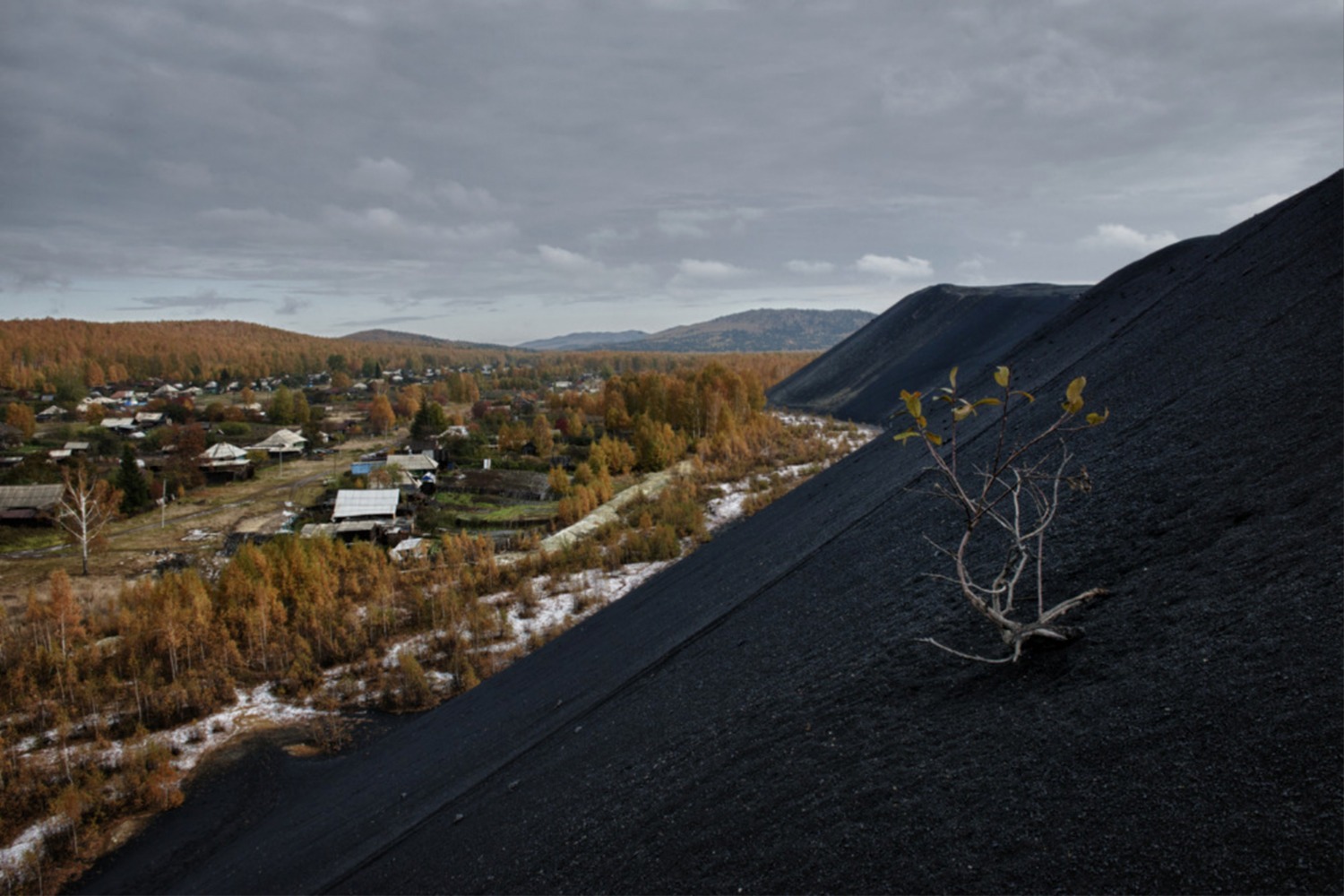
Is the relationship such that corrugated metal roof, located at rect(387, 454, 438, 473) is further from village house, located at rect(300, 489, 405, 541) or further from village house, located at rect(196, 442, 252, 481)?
village house, located at rect(196, 442, 252, 481)

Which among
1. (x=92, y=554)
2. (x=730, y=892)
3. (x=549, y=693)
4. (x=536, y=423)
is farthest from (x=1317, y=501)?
(x=536, y=423)

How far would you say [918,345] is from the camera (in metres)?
41.9

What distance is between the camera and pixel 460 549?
1942 cm

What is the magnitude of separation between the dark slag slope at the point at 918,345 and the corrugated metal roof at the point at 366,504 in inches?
838

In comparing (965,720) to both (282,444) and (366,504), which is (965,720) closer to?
(366,504)

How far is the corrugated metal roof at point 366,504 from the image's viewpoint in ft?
80.2

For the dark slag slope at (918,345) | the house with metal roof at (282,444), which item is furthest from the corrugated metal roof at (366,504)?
the dark slag slope at (918,345)

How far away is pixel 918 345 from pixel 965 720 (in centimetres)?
4108

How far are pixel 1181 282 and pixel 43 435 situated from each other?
6487cm

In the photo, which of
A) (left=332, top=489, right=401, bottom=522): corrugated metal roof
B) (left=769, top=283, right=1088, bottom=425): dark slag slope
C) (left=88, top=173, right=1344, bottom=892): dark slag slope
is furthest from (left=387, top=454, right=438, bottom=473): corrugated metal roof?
(left=88, top=173, right=1344, bottom=892): dark slag slope

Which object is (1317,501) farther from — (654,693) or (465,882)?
(465,882)

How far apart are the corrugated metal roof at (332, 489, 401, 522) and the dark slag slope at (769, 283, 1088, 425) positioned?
2129cm

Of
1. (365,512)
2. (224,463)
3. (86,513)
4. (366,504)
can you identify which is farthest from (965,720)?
(224,463)

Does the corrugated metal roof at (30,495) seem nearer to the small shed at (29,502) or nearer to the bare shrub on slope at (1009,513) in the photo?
A: the small shed at (29,502)
